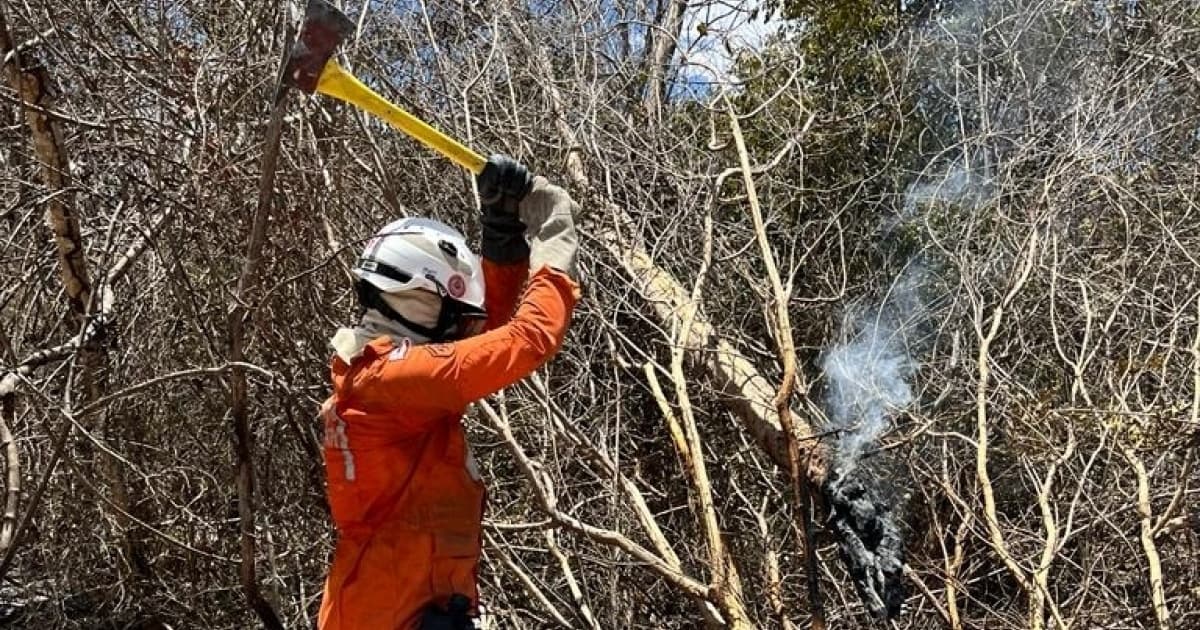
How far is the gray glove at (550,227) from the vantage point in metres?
2.65

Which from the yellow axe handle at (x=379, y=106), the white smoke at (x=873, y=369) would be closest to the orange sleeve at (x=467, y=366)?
the yellow axe handle at (x=379, y=106)

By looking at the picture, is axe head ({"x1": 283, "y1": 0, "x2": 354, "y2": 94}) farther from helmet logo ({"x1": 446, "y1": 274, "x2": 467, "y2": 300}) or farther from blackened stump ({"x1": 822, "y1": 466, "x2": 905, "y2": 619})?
blackened stump ({"x1": 822, "y1": 466, "x2": 905, "y2": 619})

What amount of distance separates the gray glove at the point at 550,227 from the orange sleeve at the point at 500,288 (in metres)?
0.08

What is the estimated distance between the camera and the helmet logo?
2.64 m

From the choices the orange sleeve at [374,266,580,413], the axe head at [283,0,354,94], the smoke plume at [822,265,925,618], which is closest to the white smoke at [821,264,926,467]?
the smoke plume at [822,265,925,618]

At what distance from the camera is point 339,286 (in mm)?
4488

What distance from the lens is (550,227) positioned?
2732 mm

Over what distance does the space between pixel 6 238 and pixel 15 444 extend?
109 centimetres

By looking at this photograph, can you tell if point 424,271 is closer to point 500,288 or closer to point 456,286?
point 456,286

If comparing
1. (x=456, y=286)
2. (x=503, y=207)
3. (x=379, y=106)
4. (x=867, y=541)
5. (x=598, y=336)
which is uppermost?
(x=379, y=106)

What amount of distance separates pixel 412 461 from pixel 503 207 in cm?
65

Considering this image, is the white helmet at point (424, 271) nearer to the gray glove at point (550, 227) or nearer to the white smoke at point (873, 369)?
the gray glove at point (550, 227)

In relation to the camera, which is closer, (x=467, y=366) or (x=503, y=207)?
(x=467, y=366)

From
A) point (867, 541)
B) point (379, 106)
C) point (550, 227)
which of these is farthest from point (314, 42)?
point (867, 541)
